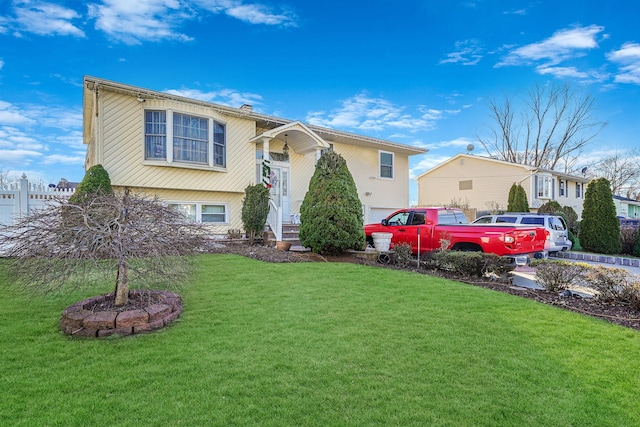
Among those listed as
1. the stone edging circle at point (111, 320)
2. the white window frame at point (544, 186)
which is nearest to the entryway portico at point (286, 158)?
the stone edging circle at point (111, 320)

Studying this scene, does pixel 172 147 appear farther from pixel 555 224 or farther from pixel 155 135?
pixel 555 224

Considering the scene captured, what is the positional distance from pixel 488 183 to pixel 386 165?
1268 cm

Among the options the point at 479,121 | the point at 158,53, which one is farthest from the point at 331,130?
the point at 479,121

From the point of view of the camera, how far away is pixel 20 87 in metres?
14.0

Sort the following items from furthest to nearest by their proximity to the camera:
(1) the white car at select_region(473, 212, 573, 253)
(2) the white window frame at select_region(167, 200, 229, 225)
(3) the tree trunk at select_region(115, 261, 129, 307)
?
(1) the white car at select_region(473, 212, 573, 253) → (2) the white window frame at select_region(167, 200, 229, 225) → (3) the tree trunk at select_region(115, 261, 129, 307)

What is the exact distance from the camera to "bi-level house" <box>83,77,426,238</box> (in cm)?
1054

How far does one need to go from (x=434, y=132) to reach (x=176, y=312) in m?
21.5

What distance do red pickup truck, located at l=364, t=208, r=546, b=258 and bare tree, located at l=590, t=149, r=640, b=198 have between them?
36607 mm

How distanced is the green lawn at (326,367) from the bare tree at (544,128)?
115 ft

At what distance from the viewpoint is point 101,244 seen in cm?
377

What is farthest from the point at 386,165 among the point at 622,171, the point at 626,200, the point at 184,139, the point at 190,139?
the point at 622,171

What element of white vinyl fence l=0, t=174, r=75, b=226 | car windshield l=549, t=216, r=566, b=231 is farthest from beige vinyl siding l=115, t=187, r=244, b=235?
car windshield l=549, t=216, r=566, b=231

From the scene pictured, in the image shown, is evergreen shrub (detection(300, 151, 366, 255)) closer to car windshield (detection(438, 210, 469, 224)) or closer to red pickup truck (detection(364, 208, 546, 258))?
red pickup truck (detection(364, 208, 546, 258))

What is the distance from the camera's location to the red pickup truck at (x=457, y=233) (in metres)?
8.11
